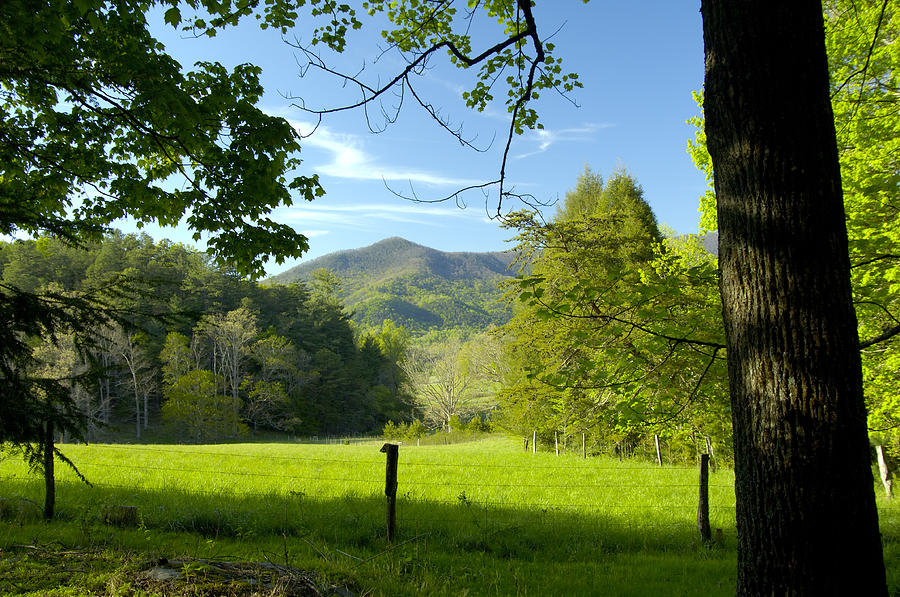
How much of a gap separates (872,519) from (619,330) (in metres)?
2.65

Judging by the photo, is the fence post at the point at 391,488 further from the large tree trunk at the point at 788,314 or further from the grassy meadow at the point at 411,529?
the large tree trunk at the point at 788,314

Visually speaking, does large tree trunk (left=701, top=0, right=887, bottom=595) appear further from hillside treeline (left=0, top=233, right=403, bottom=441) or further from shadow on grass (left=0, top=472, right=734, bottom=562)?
hillside treeline (left=0, top=233, right=403, bottom=441)

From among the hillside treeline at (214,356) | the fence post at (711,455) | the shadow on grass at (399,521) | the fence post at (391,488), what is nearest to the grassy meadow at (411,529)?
the shadow on grass at (399,521)

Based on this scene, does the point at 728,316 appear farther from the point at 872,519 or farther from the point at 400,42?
the point at 400,42

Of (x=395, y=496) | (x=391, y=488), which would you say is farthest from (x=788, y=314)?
(x=395, y=496)

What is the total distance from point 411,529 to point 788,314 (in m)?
6.73

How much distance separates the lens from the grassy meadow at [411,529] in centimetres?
491

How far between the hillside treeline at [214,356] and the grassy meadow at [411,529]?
28.2 metres

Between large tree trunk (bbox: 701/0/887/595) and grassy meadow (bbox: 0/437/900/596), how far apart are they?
8.97 feet

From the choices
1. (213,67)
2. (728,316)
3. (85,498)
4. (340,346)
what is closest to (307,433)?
(340,346)

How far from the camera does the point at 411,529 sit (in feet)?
25.1

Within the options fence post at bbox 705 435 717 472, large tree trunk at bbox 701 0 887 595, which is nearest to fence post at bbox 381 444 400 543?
large tree trunk at bbox 701 0 887 595

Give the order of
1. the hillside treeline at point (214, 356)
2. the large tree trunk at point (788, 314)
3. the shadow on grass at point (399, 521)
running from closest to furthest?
the large tree trunk at point (788, 314) → the shadow on grass at point (399, 521) → the hillside treeline at point (214, 356)

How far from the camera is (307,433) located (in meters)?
54.1
